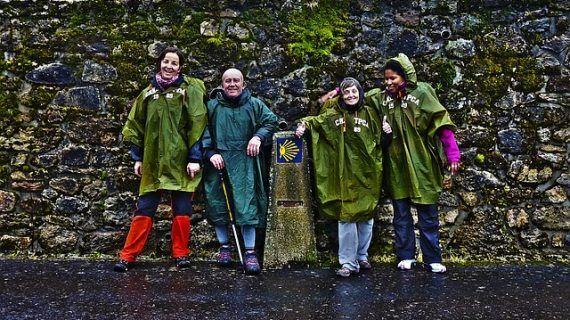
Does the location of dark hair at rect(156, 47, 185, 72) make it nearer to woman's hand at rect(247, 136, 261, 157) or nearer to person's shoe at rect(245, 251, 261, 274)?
woman's hand at rect(247, 136, 261, 157)

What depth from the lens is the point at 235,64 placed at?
5566 millimetres

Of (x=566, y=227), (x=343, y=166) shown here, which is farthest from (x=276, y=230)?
(x=566, y=227)

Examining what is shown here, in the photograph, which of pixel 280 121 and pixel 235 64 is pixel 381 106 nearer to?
pixel 280 121

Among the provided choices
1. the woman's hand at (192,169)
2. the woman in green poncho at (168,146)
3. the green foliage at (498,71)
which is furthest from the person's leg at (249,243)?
the green foliage at (498,71)

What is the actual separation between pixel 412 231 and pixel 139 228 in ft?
8.19

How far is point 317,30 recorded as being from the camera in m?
5.61

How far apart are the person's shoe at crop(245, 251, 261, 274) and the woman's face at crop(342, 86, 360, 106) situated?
162 centimetres

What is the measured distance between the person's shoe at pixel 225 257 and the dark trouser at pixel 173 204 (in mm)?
475

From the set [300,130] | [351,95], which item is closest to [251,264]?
[300,130]

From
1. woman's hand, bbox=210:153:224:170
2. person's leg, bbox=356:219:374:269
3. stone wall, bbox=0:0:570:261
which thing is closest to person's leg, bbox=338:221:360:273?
person's leg, bbox=356:219:374:269

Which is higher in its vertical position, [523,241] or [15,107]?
[15,107]

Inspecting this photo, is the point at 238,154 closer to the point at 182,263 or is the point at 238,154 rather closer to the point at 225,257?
the point at 225,257

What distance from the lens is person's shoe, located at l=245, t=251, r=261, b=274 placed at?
189 inches

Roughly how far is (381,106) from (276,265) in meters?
1.75
